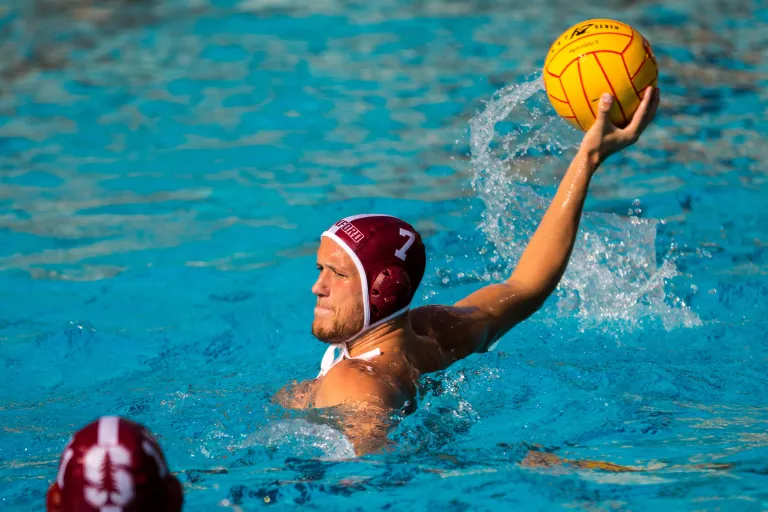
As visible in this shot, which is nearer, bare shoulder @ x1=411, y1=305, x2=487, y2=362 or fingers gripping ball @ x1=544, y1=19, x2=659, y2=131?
fingers gripping ball @ x1=544, y1=19, x2=659, y2=131

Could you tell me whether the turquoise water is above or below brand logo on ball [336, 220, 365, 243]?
below

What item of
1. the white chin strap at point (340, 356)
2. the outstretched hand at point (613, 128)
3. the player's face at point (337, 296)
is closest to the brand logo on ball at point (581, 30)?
the outstretched hand at point (613, 128)

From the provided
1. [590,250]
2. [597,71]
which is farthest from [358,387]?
[590,250]

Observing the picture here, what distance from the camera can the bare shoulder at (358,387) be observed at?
3.27 meters

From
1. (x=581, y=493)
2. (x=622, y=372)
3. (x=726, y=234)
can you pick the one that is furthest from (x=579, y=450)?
(x=726, y=234)

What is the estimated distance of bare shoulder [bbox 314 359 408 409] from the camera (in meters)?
3.27

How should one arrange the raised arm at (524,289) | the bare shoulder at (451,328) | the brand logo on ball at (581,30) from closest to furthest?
the raised arm at (524,289) < the brand logo on ball at (581,30) < the bare shoulder at (451,328)

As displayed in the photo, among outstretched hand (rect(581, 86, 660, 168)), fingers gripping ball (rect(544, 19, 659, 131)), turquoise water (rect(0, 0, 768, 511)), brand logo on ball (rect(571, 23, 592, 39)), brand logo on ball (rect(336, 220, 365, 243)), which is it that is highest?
brand logo on ball (rect(571, 23, 592, 39))

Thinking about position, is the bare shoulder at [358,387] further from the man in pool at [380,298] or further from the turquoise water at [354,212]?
the turquoise water at [354,212]

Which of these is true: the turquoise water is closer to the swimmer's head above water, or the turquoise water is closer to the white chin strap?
the white chin strap

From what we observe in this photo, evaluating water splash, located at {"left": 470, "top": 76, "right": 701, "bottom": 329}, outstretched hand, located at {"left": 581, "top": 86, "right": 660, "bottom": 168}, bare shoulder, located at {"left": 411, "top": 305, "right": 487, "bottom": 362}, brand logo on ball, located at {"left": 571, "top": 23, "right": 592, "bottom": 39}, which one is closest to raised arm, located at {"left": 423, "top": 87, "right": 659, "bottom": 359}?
bare shoulder, located at {"left": 411, "top": 305, "right": 487, "bottom": 362}

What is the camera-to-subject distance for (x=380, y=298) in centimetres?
348

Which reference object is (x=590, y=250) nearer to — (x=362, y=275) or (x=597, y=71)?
(x=597, y=71)

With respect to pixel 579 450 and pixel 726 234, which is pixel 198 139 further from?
pixel 579 450
